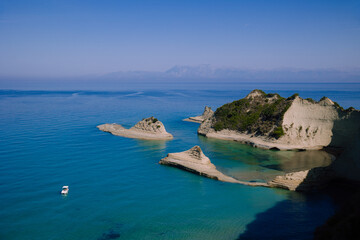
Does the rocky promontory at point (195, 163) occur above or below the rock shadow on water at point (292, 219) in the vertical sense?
above

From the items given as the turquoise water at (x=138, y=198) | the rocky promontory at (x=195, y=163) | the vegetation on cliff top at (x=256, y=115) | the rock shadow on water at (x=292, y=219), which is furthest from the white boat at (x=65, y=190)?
the vegetation on cliff top at (x=256, y=115)

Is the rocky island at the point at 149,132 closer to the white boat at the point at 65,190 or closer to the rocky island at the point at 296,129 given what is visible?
the rocky island at the point at 296,129

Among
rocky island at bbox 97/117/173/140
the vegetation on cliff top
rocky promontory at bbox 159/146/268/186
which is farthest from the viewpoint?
rocky island at bbox 97/117/173/140

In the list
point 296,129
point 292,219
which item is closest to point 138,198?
point 292,219

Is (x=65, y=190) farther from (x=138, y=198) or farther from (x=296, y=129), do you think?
(x=296, y=129)

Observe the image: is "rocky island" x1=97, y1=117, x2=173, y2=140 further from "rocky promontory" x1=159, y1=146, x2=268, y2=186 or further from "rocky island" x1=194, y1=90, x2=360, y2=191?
"rocky promontory" x1=159, y1=146, x2=268, y2=186

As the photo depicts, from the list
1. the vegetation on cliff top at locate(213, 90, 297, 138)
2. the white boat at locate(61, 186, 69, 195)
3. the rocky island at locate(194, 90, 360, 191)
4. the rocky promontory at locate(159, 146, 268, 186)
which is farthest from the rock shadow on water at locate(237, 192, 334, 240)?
the vegetation on cliff top at locate(213, 90, 297, 138)

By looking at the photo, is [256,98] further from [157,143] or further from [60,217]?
[60,217]

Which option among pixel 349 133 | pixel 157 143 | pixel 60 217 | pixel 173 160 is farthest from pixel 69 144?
pixel 349 133
